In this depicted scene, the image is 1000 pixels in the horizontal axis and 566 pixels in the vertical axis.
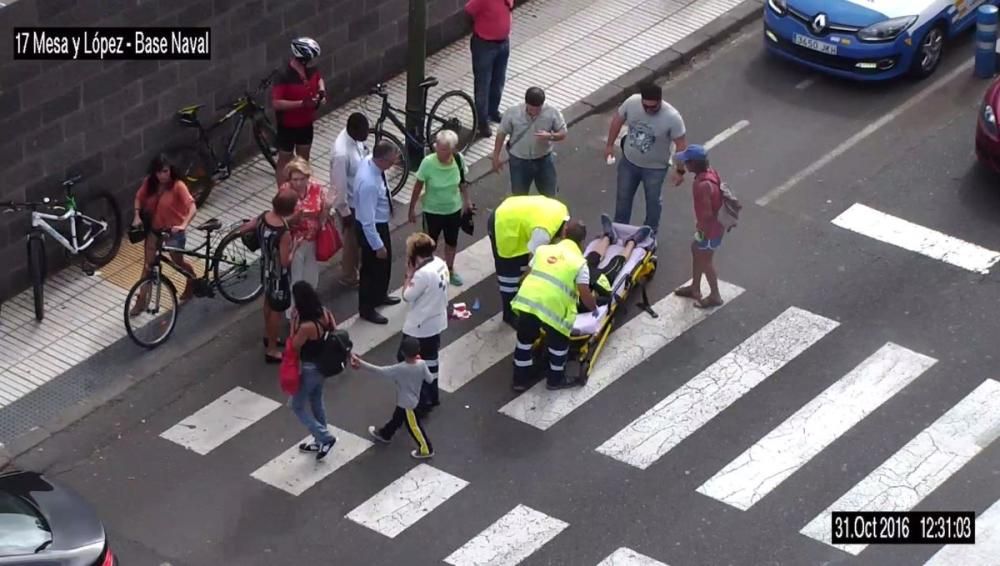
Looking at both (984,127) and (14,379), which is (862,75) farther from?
(14,379)

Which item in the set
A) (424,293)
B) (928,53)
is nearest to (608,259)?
(424,293)

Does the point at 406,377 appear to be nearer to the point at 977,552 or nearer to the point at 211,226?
the point at 211,226

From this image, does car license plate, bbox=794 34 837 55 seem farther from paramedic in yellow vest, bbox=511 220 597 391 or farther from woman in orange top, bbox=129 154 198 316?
woman in orange top, bbox=129 154 198 316

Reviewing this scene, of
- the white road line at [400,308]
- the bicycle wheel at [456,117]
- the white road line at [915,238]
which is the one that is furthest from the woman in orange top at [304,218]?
the white road line at [915,238]

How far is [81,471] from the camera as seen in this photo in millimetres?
15414

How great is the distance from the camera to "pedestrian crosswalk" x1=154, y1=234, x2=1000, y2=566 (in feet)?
48.5

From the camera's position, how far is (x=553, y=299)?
15828mm

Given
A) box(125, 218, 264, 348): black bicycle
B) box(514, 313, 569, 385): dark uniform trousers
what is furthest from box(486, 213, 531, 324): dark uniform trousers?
box(125, 218, 264, 348): black bicycle

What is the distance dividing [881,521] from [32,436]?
Result: 256 inches

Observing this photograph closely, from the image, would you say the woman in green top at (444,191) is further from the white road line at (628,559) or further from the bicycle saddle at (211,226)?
the white road line at (628,559)

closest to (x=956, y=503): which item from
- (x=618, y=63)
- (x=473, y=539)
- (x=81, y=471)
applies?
(x=473, y=539)

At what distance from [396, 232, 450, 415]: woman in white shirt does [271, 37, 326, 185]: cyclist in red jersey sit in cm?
300

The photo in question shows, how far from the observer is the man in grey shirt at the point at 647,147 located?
690 inches

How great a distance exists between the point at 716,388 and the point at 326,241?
11.0 feet
